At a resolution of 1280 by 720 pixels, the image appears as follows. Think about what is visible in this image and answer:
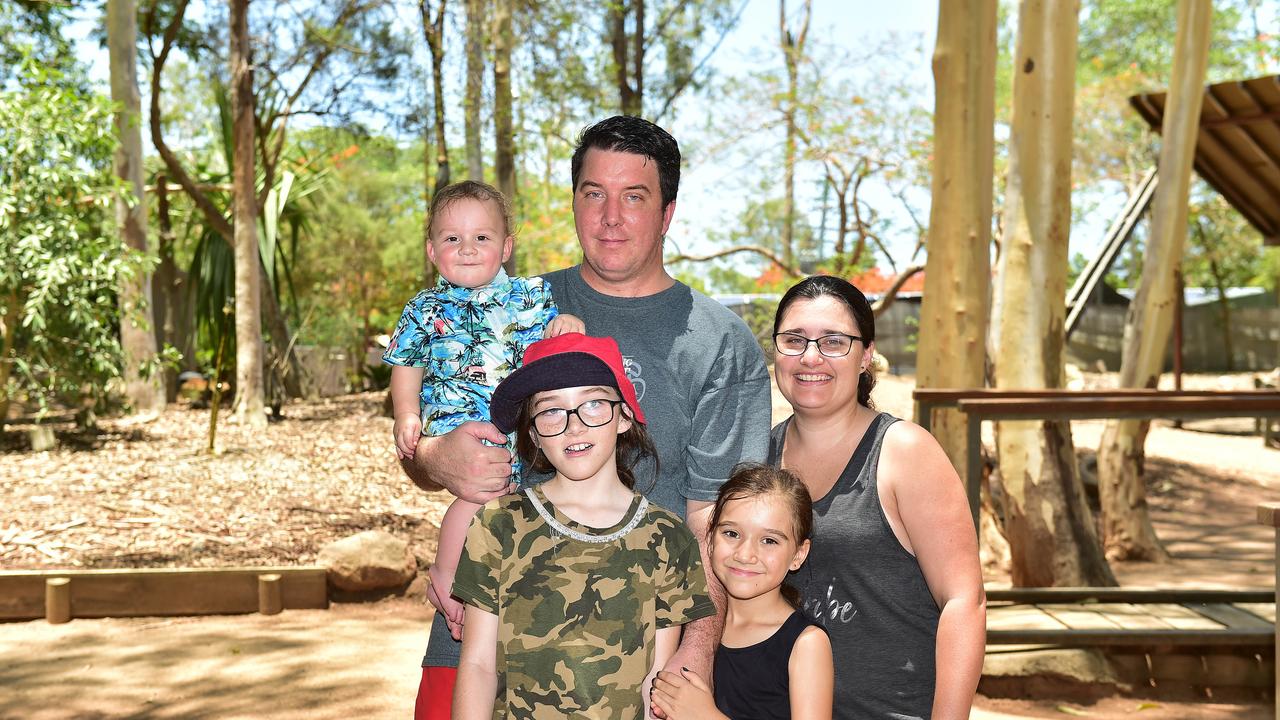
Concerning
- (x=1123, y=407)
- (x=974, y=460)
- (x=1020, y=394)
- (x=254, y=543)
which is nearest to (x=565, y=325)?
(x=974, y=460)

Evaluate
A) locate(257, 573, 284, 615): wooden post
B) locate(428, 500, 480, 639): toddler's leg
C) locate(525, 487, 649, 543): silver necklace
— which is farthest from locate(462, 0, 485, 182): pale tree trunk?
locate(525, 487, 649, 543): silver necklace

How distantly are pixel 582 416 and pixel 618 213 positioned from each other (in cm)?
51

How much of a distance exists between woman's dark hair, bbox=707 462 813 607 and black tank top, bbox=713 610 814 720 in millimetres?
90

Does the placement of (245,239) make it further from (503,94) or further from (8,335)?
(503,94)

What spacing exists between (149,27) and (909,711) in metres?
17.2

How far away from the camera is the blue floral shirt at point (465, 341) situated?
2.61m

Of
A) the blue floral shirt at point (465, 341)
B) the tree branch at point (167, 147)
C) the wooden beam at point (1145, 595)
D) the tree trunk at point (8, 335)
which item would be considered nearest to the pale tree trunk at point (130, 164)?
the tree branch at point (167, 147)

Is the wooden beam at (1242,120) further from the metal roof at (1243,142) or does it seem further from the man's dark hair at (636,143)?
the man's dark hair at (636,143)

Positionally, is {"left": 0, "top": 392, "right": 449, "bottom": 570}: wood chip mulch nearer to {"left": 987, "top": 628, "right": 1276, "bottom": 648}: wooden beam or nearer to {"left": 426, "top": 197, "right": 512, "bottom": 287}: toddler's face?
{"left": 987, "top": 628, "right": 1276, "bottom": 648}: wooden beam

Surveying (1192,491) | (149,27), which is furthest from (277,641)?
(149,27)

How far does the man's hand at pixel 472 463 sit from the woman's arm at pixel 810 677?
2.39 feet

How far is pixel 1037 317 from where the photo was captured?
7.99 m

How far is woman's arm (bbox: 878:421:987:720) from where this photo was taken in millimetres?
2061

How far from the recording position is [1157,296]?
9.48 meters
